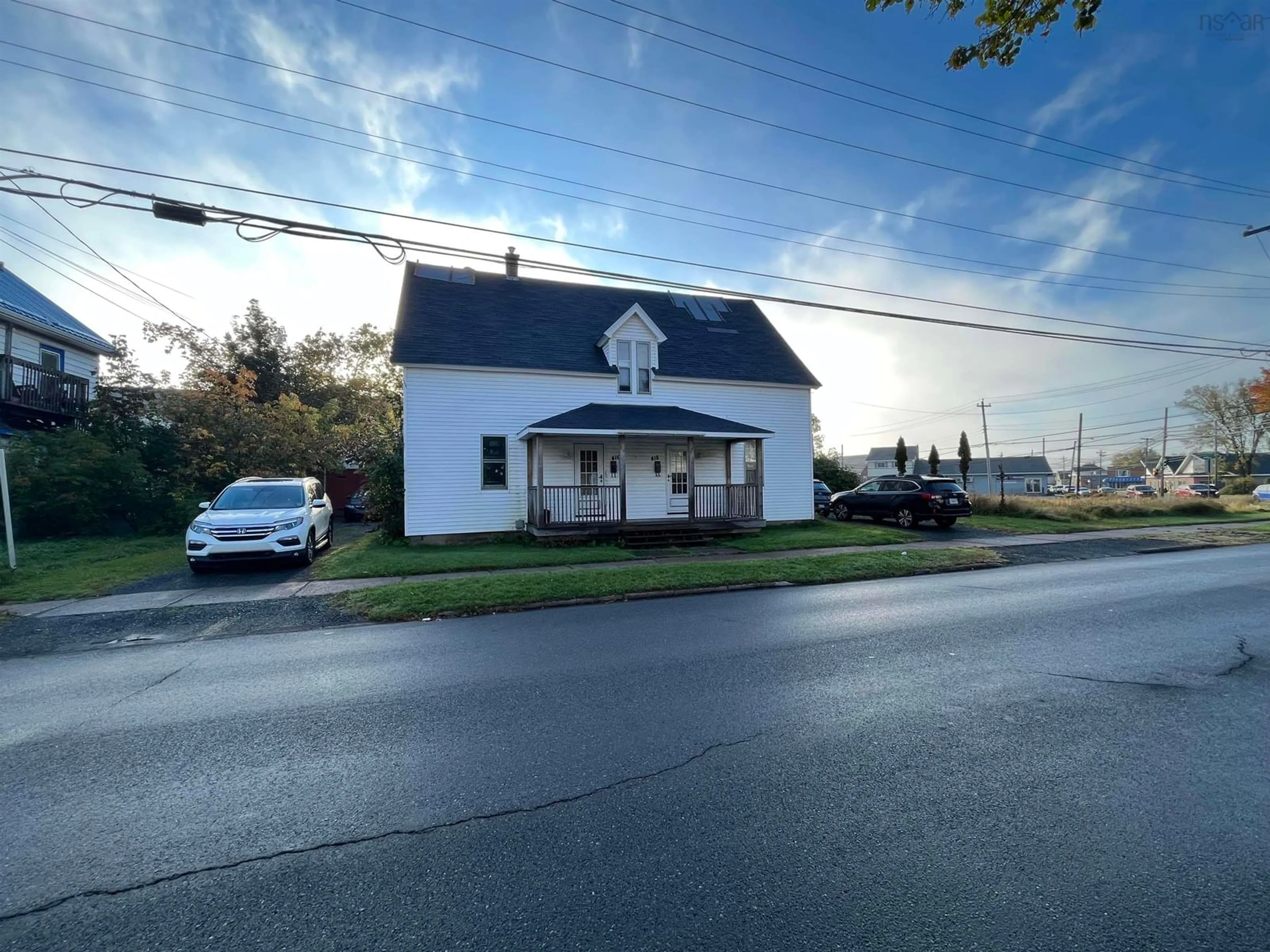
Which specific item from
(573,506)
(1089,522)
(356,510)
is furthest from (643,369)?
(1089,522)

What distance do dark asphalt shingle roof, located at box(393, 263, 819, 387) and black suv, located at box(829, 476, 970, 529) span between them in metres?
4.51

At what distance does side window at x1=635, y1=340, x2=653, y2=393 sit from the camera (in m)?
18.8

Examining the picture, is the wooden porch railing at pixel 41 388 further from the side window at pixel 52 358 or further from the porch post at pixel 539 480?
the porch post at pixel 539 480

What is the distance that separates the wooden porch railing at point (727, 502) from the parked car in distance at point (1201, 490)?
1820 inches

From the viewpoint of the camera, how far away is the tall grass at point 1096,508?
879 inches

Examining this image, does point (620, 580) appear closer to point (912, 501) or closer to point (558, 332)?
point (558, 332)

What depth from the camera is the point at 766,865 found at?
8.55ft

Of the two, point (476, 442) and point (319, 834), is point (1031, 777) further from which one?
point (476, 442)

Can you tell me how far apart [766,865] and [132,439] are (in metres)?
25.4

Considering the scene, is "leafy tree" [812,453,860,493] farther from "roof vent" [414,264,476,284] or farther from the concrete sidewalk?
"roof vent" [414,264,476,284]

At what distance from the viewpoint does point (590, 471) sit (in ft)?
60.0

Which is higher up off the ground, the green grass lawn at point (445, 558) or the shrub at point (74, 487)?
the shrub at point (74, 487)

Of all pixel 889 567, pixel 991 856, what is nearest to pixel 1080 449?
pixel 889 567

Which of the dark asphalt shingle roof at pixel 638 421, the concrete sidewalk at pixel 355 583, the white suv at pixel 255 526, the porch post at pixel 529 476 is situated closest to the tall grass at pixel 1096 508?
the concrete sidewalk at pixel 355 583
